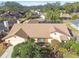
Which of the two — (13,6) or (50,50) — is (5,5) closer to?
(13,6)

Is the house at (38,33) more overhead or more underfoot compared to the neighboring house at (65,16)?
more underfoot

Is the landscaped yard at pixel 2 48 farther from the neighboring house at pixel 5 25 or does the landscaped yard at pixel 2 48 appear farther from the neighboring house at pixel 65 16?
the neighboring house at pixel 65 16

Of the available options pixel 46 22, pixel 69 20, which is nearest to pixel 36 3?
pixel 46 22

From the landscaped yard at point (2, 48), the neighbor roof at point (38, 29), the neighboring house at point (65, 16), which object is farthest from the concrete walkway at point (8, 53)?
the neighboring house at point (65, 16)

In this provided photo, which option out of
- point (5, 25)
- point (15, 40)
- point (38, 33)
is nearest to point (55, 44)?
point (38, 33)

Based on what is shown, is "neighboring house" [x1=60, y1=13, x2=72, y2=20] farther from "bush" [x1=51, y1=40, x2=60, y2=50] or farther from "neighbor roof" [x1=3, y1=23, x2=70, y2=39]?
"bush" [x1=51, y1=40, x2=60, y2=50]

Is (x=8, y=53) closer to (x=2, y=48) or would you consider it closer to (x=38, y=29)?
(x=2, y=48)

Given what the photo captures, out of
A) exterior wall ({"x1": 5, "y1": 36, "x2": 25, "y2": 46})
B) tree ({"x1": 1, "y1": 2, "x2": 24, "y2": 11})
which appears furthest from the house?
tree ({"x1": 1, "y1": 2, "x2": 24, "y2": 11})

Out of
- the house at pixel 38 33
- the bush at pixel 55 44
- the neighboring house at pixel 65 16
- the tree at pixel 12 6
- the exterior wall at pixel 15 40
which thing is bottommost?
the bush at pixel 55 44
